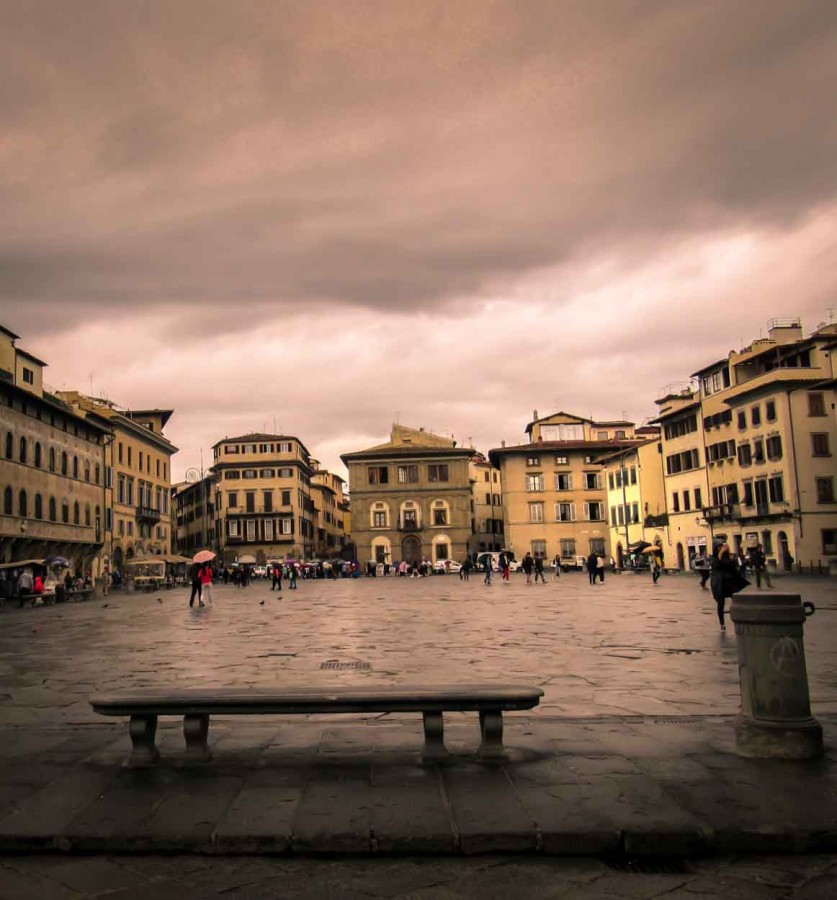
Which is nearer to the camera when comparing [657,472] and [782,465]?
[782,465]

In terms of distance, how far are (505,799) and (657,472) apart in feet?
211

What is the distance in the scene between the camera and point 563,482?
80.8 metres

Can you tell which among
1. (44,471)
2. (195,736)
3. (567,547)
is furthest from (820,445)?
(195,736)

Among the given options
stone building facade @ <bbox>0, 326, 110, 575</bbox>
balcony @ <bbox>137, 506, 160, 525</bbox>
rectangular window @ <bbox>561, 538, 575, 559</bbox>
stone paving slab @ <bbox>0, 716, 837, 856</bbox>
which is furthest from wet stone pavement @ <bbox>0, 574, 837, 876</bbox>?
rectangular window @ <bbox>561, 538, 575, 559</bbox>

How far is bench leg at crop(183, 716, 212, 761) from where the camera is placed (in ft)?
19.0

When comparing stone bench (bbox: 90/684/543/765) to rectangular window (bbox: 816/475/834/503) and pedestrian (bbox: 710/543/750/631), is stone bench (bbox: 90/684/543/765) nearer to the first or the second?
pedestrian (bbox: 710/543/750/631)

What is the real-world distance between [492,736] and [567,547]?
75904 millimetres

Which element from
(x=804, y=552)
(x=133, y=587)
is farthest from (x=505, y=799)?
(x=133, y=587)

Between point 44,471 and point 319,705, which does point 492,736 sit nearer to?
point 319,705

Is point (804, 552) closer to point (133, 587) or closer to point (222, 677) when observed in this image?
point (133, 587)

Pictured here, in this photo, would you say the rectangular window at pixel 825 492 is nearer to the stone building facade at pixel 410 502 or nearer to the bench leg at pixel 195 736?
the stone building facade at pixel 410 502

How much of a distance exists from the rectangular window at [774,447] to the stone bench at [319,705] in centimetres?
4574

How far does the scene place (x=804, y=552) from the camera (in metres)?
46.0

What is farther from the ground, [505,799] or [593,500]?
[593,500]
